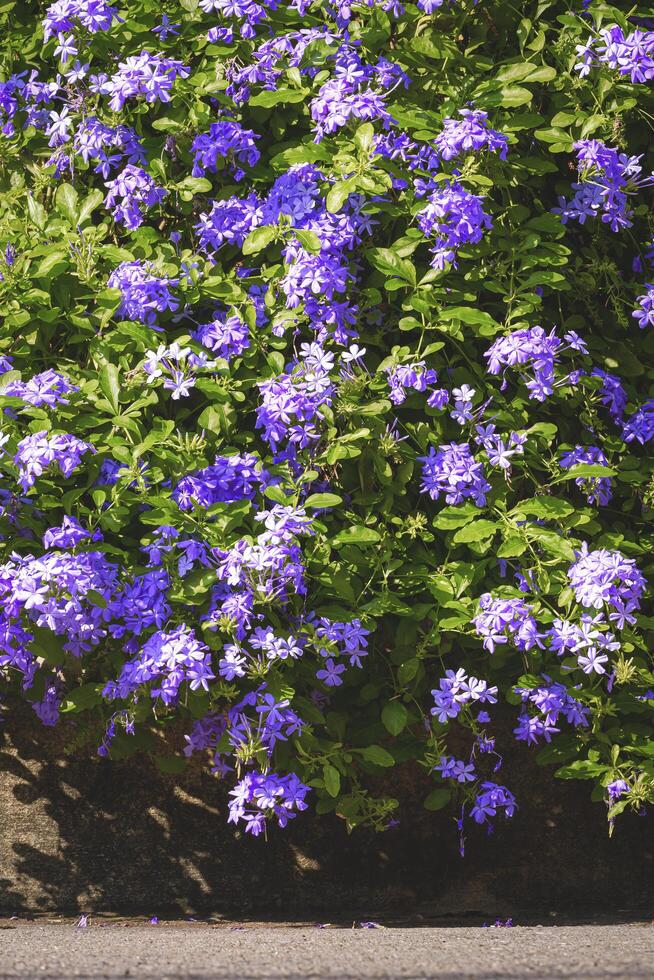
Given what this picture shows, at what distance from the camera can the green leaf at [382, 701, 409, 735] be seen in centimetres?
244

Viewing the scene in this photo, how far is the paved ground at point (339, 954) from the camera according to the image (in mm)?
1747

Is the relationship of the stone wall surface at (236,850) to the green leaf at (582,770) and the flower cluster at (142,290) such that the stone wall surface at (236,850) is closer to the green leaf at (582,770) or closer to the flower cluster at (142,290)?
the green leaf at (582,770)

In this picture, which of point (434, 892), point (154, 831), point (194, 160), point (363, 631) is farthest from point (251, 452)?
point (434, 892)

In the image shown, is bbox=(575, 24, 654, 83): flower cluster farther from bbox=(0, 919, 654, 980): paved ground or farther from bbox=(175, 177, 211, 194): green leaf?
bbox=(0, 919, 654, 980): paved ground

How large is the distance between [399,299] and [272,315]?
0.35 meters

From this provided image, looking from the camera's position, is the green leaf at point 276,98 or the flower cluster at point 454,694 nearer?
the flower cluster at point 454,694

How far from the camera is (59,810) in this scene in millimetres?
2873

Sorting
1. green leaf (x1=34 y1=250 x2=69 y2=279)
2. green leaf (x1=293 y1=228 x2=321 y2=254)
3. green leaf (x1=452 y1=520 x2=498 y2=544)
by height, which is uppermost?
green leaf (x1=293 y1=228 x2=321 y2=254)

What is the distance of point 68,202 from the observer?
2635mm

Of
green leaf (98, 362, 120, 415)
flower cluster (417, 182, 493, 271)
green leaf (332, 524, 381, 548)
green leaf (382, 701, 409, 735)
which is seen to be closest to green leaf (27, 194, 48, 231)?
green leaf (98, 362, 120, 415)

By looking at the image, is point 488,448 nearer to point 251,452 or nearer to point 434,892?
point 251,452

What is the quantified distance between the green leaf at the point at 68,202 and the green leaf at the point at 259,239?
497 millimetres

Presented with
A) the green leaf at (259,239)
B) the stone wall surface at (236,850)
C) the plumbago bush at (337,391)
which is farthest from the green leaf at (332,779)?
the green leaf at (259,239)

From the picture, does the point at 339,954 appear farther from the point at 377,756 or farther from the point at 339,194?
the point at 339,194
